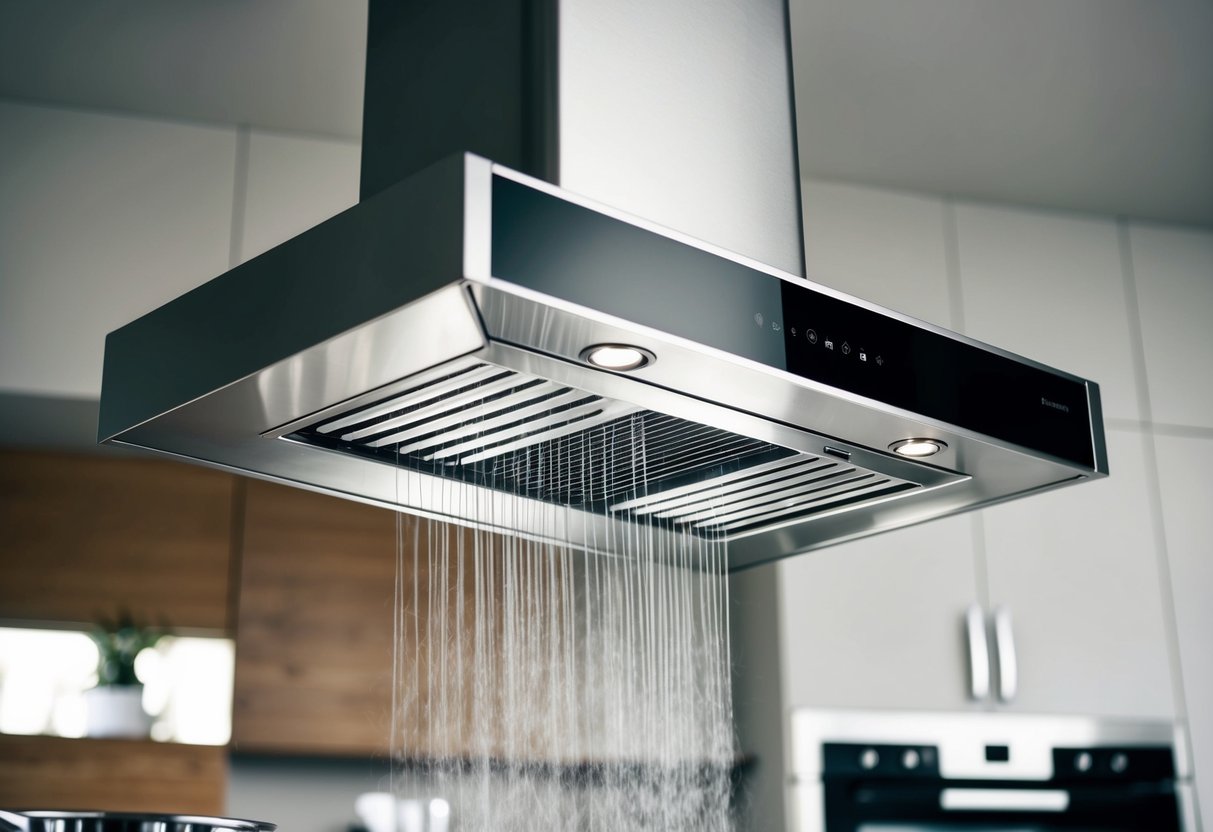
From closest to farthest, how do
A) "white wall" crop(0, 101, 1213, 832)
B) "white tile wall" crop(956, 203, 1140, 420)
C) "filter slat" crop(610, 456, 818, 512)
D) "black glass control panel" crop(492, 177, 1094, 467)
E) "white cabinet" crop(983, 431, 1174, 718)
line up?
"black glass control panel" crop(492, 177, 1094, 467) < "filter slat" crop(610, 456, 818, 512) < "white wall" crop(0, 101, 1213, 832) < "white cabinet" crop(983, 431, 1174, 718) < "white tile wall" crop(956, 203, 1140, 420)

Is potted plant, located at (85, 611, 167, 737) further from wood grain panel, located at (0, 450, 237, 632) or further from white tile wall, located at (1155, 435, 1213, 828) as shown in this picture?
white tile wall, located at (1155, 435, 1213, 828)

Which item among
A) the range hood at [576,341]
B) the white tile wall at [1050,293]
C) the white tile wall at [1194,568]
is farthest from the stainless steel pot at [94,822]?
the white tile wall at [1194,568]

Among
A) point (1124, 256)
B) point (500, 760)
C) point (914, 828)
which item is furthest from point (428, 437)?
point (1124, 256)

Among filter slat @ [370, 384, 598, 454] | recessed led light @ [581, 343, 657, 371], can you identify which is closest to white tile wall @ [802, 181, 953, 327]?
filter slat @ [370, 384, 598, 454]

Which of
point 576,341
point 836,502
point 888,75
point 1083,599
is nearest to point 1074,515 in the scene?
point 1083,599

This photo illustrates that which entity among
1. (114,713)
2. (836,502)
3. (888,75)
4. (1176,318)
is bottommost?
(114,713)

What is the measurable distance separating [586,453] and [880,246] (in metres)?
1.44

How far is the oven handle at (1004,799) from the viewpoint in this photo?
2117mm

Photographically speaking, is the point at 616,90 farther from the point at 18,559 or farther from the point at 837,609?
the point at 18,559

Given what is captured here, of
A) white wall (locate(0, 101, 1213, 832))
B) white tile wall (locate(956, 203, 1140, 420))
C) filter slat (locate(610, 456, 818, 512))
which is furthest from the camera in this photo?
white tile wall (locate(956, 203, 1140, 420))

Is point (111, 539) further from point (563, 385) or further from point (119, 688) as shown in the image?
point (563, 385)

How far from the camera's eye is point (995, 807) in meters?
2.13

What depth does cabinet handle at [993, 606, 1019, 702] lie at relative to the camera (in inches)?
84.7

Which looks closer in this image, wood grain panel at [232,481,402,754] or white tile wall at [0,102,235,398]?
white tile wall at [0,102,235,398]
